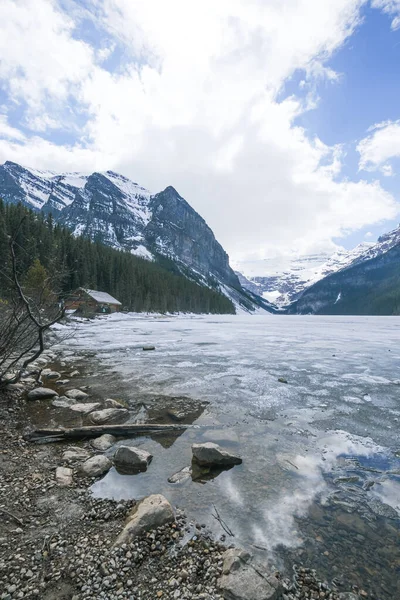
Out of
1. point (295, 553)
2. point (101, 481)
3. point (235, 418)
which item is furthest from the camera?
point (235, 418)

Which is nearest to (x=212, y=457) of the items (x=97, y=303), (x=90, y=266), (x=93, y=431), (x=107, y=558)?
(x=107, y=558)

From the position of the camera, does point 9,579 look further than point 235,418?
No

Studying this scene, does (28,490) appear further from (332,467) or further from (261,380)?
(261,380)

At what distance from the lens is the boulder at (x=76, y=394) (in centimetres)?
1034

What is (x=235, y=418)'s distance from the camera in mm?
8812

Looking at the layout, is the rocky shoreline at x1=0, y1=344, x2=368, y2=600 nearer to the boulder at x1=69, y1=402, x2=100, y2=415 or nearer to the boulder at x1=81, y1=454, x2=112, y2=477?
the boulder at x1=81, y1=454, x2=112, y2=477

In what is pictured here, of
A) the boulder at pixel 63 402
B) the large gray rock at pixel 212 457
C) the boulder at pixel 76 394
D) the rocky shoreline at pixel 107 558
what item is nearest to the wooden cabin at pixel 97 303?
the boulder at pixel 76 394

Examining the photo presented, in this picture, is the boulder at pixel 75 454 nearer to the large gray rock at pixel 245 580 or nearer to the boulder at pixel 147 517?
the boulder at pixel 147 517

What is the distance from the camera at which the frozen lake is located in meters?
4.15

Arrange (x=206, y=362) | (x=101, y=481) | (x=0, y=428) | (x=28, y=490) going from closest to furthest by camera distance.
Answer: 1. (x=28, y=490)
2. (x=101, y=481)
3. (x=0, y=428)
4. (x=206, y=362)

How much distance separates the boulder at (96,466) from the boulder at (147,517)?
1.48 m

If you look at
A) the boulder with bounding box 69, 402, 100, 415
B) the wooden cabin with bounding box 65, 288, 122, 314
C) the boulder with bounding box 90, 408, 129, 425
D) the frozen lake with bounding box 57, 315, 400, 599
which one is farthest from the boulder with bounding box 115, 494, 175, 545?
the wooden cabin with bounding box 65, 288, 122, 314

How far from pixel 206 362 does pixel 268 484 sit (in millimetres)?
11679

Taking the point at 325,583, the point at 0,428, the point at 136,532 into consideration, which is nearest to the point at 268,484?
the point at 325,583
